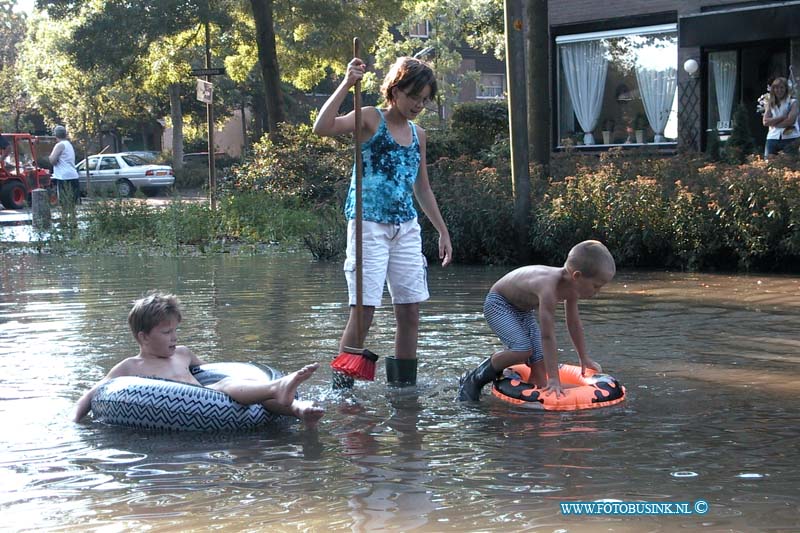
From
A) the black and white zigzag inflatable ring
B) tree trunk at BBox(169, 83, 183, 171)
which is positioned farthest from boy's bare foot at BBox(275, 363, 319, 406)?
tree trunk at BBox(169, 83, 183, 171)

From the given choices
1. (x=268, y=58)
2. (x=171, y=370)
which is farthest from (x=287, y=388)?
(x=268, y=58)

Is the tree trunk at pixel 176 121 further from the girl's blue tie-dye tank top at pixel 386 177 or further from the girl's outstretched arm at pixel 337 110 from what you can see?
the girl's outstretched arm at pixel 337 110

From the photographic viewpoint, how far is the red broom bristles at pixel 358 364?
6109 mm

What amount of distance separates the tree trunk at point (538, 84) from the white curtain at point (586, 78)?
548 cm

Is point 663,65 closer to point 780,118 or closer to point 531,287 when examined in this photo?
point 780,118

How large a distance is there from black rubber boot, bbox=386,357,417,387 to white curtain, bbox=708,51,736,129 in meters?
14.8

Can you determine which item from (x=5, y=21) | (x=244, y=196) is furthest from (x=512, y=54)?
(x=5, y=21)

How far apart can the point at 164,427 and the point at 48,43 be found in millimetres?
45700

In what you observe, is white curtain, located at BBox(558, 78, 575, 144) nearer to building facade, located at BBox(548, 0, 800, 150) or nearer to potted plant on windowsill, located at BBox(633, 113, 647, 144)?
building facade, located at BBox(548, 0, 800, 150)

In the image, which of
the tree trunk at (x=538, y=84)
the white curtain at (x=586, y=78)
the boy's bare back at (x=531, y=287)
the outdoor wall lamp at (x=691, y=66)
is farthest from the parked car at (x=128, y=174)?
the boy's bare back at (x=531, y=287)

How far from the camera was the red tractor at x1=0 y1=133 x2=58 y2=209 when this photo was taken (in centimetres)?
2950

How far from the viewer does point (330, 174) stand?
19.9 metres

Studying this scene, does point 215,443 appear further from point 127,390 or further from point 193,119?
point 193,119

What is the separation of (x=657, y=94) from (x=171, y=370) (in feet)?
54.8
